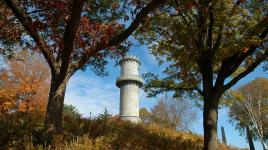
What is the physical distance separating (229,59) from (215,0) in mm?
2856

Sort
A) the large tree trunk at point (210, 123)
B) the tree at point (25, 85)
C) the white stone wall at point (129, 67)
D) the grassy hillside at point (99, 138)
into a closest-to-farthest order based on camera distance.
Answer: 1. the grassy hillside at point (99, 138)
2. the large tree trunk at point (210, 123)
3. the tree at point (25, 85)
4. the white stone wall at point (129, 67)

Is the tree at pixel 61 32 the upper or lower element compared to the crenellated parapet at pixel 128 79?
lower

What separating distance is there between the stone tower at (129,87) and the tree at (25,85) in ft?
46.3

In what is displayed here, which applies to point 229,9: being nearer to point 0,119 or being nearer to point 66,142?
point 66,142

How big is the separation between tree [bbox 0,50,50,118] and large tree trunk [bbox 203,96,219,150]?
21.1 meters

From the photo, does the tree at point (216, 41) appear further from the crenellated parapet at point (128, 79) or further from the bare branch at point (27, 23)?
the crenellated parapet at point (128, 79)

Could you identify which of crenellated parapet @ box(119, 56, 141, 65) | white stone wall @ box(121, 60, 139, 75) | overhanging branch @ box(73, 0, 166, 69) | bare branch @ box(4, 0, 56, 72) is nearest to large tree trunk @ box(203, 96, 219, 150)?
overhanging branch @ box(73, 0, 166, 69)

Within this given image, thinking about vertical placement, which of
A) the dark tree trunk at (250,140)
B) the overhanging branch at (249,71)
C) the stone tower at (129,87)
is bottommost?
the dark tree trunk at (250,140)

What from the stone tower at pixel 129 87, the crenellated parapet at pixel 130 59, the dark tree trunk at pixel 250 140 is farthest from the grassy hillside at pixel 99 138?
the dark tree trunk at pixel 250 140

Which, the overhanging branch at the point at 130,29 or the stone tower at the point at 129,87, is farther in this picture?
the stone tower at the point at 129,87

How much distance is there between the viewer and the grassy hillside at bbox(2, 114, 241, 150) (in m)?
11.4

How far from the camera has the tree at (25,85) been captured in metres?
31.9

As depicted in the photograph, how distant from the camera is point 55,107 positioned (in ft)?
38.9

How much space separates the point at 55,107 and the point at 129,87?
115 feet
